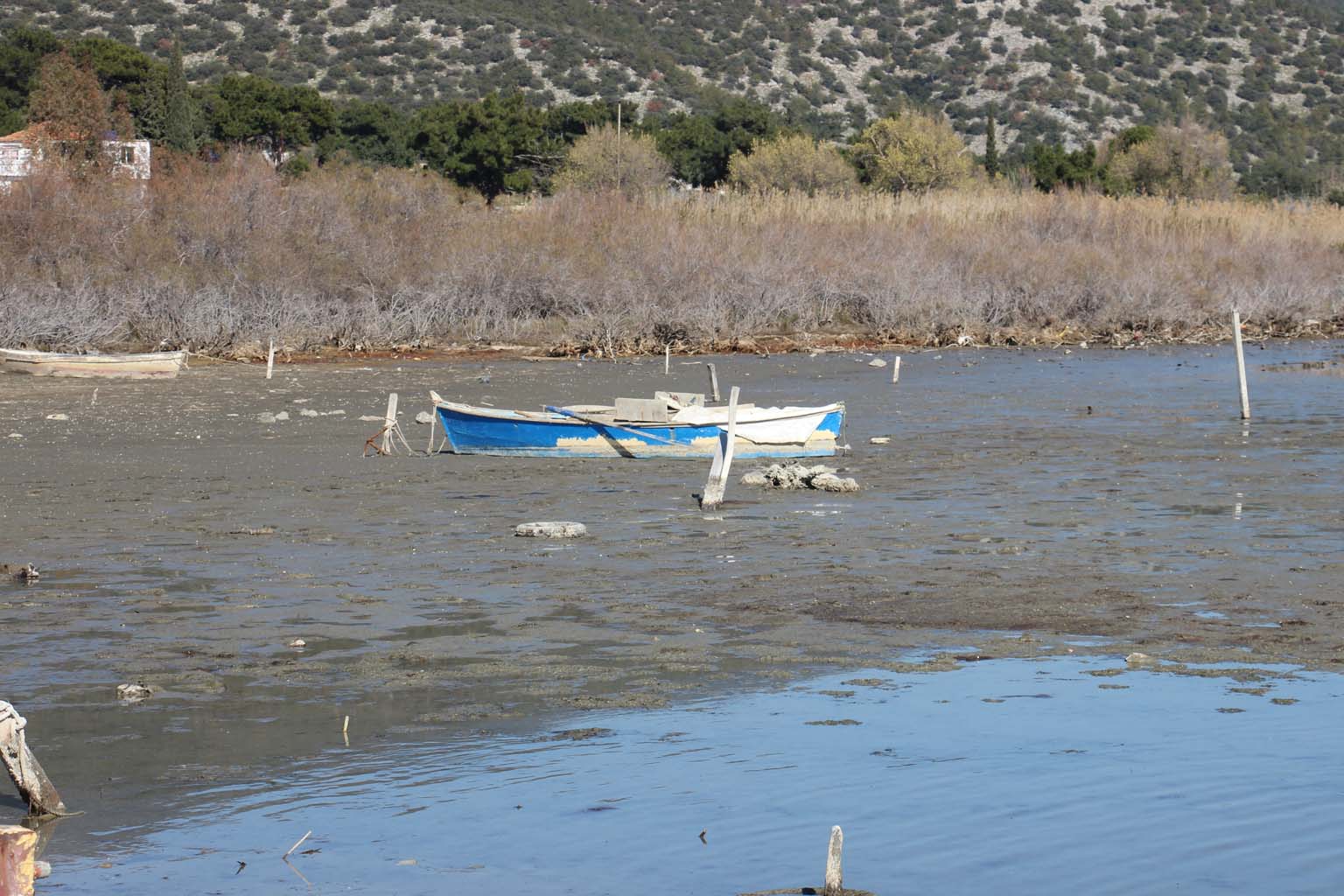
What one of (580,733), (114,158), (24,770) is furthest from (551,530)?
(114,158)

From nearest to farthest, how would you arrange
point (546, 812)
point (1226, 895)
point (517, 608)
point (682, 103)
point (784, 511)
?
point (1226, 895) < point (546, 812) < point (517, 608) < point (784, 511) < point (682, 103)

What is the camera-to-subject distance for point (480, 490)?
18906mm

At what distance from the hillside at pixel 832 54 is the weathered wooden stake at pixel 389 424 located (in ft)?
193

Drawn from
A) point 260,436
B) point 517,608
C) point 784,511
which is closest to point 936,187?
point 260,436

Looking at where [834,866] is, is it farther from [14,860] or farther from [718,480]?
[718,480]

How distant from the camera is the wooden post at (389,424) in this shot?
2039 cm

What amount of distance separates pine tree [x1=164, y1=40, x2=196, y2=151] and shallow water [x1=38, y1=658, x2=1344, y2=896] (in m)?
54.6

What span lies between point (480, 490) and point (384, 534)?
3212 mm

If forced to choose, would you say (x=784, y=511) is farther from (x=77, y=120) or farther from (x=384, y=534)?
(x=77, y=120)

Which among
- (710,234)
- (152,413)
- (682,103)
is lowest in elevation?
(152,413)

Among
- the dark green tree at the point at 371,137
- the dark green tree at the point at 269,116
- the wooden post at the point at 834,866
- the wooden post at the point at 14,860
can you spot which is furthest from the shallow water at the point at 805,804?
the dark green tree at the point at 269,116

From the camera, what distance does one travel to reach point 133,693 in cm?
990

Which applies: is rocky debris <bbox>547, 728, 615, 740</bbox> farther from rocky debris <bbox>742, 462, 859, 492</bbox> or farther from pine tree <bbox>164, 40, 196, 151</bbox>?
pine tree <bbox>164, 40, 196, 151</bbox>

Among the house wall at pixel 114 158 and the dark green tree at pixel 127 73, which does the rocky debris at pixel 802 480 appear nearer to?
the house wall at pixel 114 158
